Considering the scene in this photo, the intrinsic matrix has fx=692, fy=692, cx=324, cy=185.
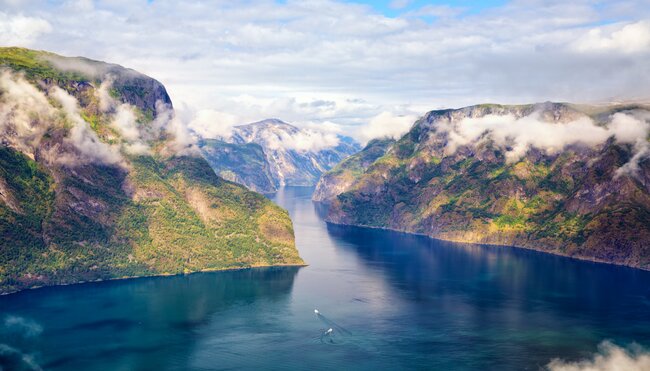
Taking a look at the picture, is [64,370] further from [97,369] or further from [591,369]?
[591,369]

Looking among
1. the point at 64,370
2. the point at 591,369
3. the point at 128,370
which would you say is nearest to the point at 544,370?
the point at 591,369

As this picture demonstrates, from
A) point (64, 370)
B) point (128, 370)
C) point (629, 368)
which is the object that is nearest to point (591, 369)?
point (629, 368)

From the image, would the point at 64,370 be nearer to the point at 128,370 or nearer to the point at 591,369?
the point at 128,370

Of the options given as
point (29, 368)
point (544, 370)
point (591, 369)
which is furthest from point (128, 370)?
point (591, 369)

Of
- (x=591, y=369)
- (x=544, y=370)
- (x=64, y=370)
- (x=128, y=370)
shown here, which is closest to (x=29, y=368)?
(x=64, y=370)

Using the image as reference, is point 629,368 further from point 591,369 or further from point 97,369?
point 97,369

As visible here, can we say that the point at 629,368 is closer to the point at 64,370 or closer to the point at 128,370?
the point at 128,370
